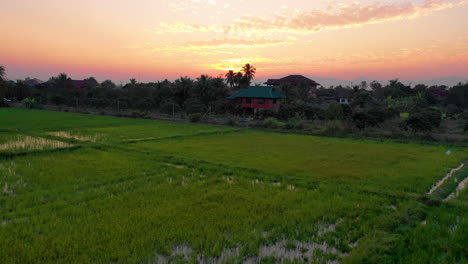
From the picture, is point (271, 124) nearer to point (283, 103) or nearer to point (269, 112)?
point (269, 112)

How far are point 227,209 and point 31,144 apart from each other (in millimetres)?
10625

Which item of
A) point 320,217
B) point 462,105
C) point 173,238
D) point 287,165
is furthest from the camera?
point 462,105

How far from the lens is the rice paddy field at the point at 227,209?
3793 millimetres

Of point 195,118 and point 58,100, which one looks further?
point 58,100

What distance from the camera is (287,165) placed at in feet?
Result: 30.1

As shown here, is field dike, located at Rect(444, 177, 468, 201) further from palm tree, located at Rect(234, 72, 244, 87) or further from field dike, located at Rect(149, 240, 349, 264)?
palm tree, located at Rect(234, 72, 244, 87)

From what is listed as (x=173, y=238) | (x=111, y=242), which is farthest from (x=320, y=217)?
(x=111, y=242)

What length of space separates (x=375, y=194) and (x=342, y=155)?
4736 mm

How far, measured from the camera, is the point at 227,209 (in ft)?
17.3

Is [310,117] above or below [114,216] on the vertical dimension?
above

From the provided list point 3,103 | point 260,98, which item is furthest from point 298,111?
point 3,103

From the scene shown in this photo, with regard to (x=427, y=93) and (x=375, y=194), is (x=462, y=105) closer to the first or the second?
(x=427, y=93)

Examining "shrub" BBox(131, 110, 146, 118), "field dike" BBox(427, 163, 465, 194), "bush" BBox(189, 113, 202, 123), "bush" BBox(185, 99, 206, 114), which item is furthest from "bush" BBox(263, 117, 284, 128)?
"shrub" BBox(131, 110, 146, 118)

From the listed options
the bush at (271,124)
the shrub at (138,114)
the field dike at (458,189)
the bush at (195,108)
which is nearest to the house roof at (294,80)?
the bush at (195,108)
